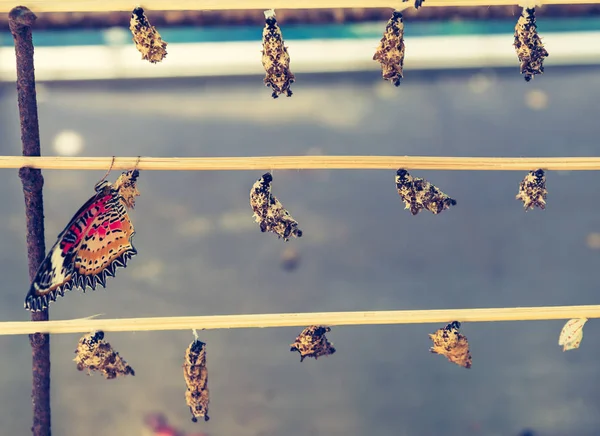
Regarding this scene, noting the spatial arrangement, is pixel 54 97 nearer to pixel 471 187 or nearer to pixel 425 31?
pixel 425 31

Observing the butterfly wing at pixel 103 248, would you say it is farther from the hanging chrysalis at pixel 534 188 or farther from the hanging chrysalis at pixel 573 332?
the hanging chrysalis at pixel 573 332

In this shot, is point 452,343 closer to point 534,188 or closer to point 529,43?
point 534,188

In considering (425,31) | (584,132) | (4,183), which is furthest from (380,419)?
(4,183)

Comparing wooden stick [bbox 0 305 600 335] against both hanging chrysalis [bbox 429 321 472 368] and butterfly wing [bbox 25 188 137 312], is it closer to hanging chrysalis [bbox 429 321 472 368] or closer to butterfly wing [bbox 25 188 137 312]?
hanging chrysalis [bbox 429 321 472 368]

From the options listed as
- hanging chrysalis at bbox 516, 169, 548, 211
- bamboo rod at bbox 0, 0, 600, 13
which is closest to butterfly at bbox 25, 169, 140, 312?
bamboo rod at bbox 0, 0, 600, 13

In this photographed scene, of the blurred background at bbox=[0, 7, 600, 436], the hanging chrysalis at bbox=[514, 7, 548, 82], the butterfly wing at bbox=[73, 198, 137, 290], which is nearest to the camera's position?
the butterfly wing at bbox=[73, 198, 137, 290]

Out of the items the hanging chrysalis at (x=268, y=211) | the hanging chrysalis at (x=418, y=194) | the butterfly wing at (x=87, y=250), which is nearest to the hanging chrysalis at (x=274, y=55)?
the hanging chrysalis at (x=268, y=211)
